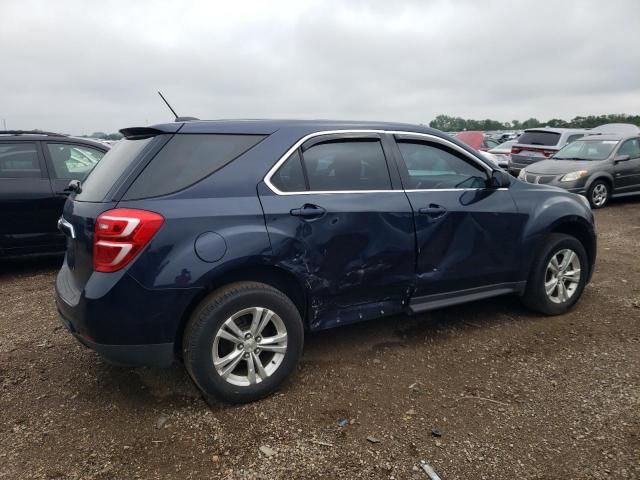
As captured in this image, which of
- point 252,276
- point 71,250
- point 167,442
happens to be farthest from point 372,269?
point 71,250

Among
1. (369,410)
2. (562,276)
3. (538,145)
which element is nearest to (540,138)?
(538,145)

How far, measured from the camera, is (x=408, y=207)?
11.0 ft

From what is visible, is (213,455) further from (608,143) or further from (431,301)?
(608,143)

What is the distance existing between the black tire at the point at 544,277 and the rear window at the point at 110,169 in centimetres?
315

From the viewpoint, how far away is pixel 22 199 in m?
5.25

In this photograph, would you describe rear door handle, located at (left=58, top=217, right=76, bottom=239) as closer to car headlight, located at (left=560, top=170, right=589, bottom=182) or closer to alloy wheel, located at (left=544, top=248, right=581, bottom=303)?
alloy wheel, located at (left=544, top=248, right=581, bottom=303)

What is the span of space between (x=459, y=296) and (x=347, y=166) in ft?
4.42

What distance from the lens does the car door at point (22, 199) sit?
5.20m

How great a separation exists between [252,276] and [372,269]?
0.82 metres

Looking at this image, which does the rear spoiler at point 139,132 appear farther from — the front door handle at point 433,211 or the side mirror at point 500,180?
the side mirror at point 500,180

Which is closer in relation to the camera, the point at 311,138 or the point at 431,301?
the point at 311,138

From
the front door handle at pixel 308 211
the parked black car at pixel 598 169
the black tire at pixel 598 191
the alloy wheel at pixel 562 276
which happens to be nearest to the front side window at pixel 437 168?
the front door handle at pixel 308 211

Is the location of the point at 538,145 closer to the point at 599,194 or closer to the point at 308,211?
the point at 599,194

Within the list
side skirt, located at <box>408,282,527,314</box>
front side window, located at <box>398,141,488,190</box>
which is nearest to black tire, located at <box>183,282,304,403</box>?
side skirt, located at <box>408,282,527,314</box>
